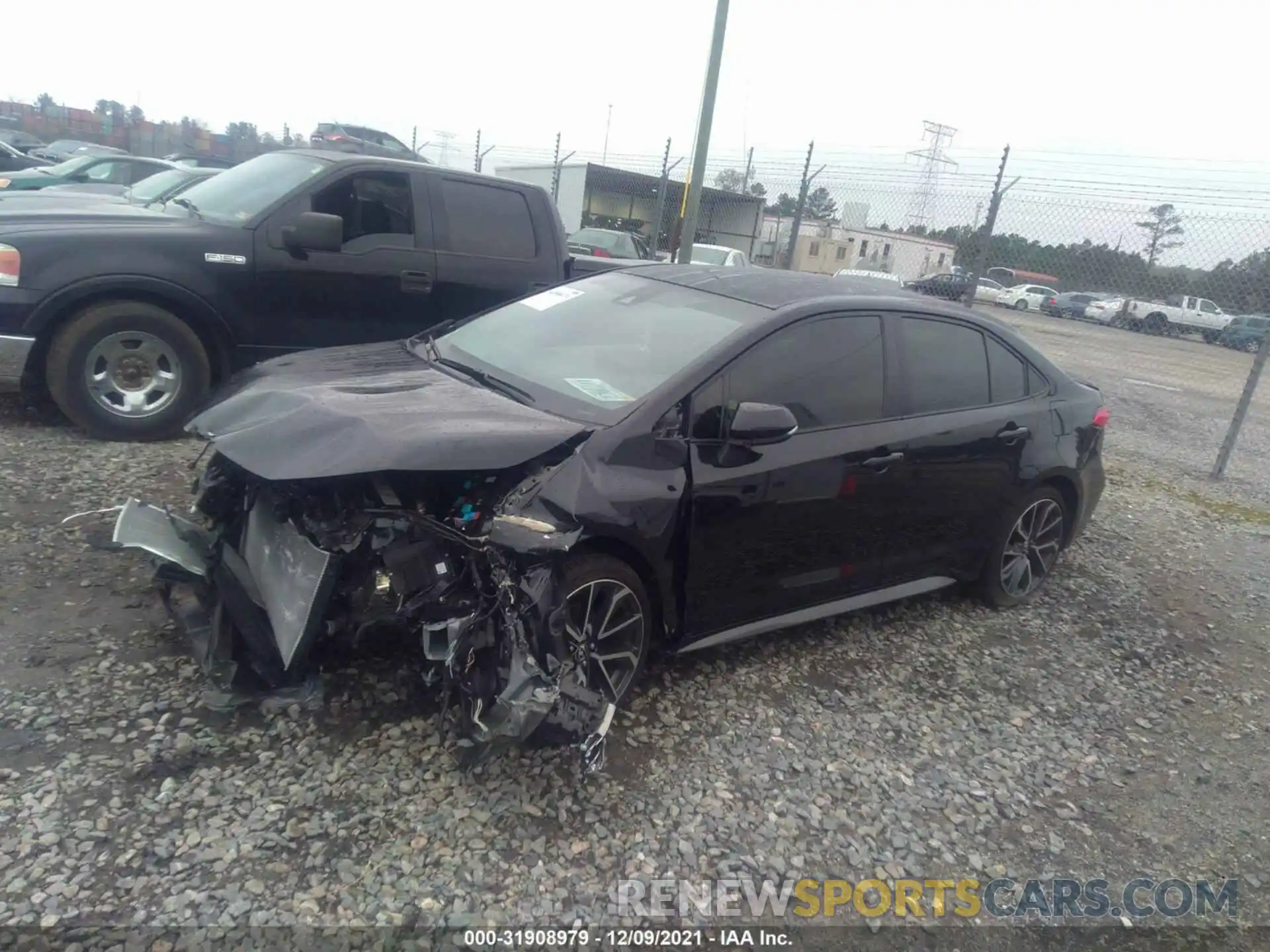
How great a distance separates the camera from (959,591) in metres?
4.91

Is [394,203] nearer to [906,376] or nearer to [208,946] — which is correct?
[906,376]

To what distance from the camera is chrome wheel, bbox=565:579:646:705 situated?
3006mm

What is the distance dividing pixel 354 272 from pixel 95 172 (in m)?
11.1

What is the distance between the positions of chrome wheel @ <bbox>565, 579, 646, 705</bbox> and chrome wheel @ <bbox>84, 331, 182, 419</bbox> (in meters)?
3.59

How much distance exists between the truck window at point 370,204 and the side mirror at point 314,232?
0.34m

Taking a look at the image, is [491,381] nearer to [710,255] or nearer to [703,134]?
[703,134]

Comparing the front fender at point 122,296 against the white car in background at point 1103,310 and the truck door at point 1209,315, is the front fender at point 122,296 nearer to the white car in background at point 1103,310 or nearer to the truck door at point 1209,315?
the truck door at point 1209,315

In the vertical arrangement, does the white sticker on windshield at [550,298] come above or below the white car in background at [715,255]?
above

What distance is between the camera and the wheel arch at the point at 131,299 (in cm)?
489

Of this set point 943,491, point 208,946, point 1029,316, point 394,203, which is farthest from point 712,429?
point 1029,316

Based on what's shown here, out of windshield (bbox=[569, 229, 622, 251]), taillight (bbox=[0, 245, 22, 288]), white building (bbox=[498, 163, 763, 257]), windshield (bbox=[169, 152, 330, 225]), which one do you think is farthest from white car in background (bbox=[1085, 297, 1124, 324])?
taillight (bbox=[0, 245, 22, 288])

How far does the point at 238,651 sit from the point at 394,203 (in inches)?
149

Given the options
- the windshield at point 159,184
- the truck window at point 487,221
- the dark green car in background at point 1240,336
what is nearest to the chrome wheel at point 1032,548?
the truck window at point 487,221

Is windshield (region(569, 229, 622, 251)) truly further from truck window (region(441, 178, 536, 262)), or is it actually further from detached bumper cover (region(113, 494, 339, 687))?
detached bumper cover (region(113, 494, 339, 687))
